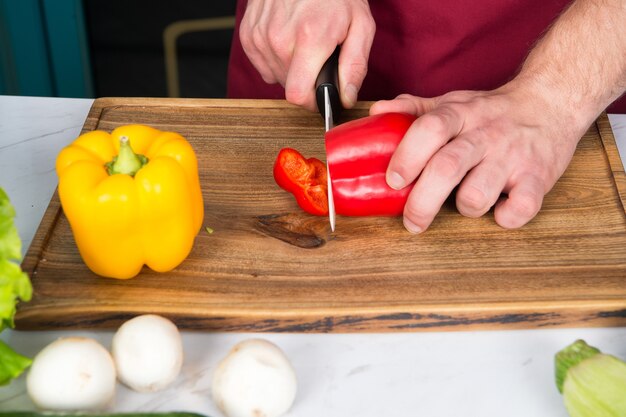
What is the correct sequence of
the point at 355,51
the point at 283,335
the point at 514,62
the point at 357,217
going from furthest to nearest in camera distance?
the point at 514,62, the point at 355,51, the point at 357,217, the point at 283,335

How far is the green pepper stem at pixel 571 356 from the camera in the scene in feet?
3.33

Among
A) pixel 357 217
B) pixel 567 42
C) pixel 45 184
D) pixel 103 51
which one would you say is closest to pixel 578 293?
pixel 357 217

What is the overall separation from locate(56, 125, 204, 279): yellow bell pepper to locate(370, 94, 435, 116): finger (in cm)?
40

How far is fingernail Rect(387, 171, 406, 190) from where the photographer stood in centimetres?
135

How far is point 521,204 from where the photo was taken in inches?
52.9

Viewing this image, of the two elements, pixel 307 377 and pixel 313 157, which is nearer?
pixel 307 377

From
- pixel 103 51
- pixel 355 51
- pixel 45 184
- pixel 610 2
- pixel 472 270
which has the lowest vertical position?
pixel 103 51

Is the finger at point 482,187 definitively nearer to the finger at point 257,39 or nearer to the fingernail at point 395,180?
the fingernail at point 395,180

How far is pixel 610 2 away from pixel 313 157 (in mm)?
623

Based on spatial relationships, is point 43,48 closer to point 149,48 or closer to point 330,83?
point 149,48

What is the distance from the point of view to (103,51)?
3008 mm

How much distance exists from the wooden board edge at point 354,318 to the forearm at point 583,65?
16.2 inches

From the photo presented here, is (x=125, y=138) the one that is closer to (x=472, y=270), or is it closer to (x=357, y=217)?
(x=357, y=217)

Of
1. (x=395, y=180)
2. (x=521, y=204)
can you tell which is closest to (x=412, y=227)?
(x=395, y=180)
